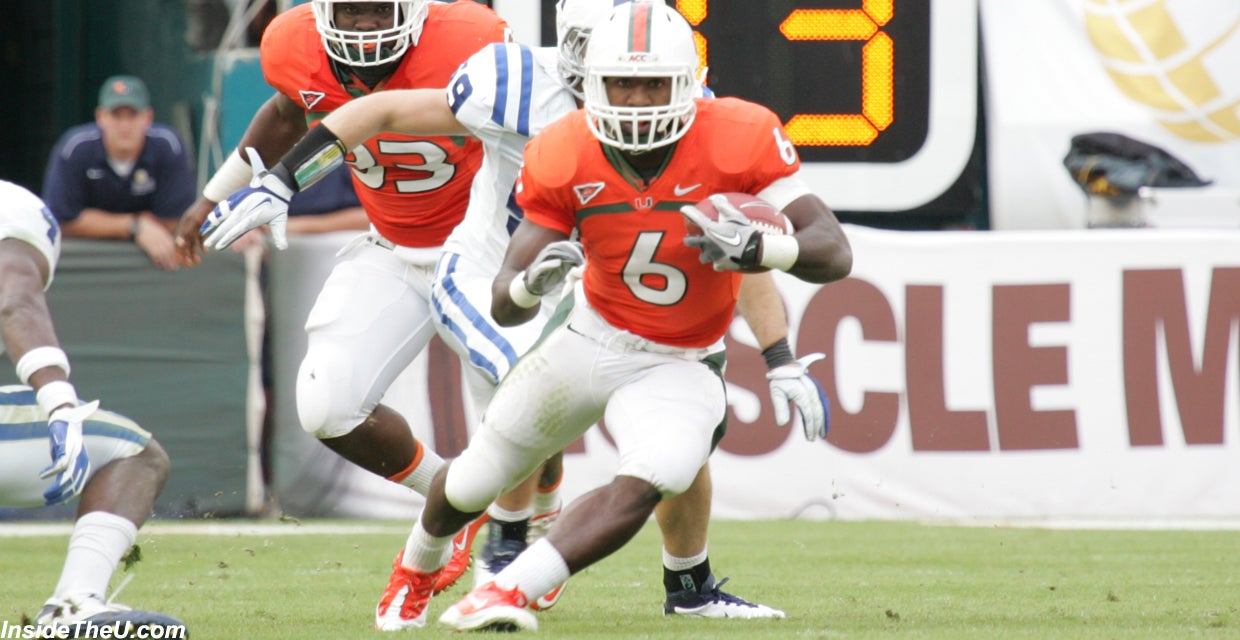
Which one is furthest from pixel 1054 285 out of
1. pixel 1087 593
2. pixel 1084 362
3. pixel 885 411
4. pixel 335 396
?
pixel 335 396

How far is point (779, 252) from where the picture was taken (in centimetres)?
403

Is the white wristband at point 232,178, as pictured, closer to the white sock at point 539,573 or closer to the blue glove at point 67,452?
the blue glove at point 67,452

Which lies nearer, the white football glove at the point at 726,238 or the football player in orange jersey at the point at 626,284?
the white football glove at the point at 726,238

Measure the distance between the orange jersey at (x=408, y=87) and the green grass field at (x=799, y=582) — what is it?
1154mm

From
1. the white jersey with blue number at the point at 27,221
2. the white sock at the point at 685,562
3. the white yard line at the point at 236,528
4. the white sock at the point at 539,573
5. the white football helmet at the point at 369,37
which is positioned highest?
the white football helmet at the point at 369,37

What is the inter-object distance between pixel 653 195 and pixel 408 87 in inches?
49.2

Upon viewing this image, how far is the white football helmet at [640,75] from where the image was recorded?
13.8 ft

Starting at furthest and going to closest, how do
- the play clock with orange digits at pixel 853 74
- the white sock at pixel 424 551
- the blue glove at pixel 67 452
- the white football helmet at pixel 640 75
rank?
the play clock with orange digits at pixel 853 74, the white sock at pixel 424 551, the white football helmet at pixel 640 75, the blue glove at pixel 67 452

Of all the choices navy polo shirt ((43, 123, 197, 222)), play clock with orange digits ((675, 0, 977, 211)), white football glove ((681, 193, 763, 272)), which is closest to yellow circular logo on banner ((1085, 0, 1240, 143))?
play clock with orange digits ((675, 0, 977, 211))

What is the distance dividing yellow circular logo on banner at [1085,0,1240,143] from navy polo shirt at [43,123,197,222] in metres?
4.63

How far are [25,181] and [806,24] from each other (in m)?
6.99

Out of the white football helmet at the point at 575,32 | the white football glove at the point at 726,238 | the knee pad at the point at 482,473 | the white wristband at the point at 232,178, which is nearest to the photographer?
the white football glove at the point at 726,238

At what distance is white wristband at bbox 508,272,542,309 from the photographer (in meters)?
4.13

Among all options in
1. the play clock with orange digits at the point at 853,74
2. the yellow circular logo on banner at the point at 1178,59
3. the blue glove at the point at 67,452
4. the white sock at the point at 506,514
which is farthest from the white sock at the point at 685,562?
the yellow circular logo on banner at the point at 1178,59
